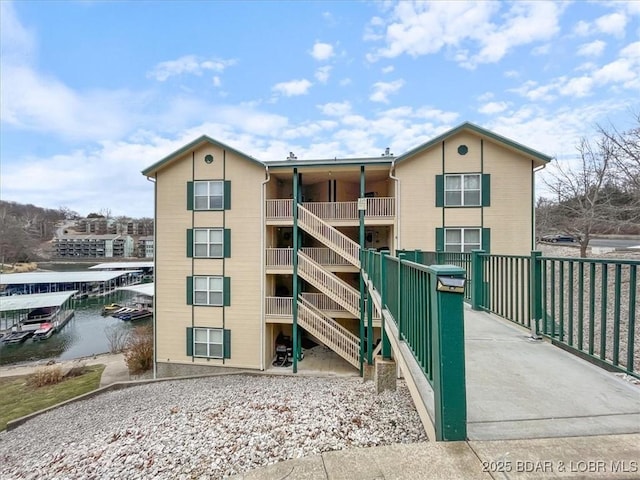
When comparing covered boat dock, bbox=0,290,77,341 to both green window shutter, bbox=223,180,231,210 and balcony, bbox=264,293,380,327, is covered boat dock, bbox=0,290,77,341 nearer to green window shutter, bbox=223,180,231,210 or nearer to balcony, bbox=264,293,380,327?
green window shutter, bbox=223,180,231,210

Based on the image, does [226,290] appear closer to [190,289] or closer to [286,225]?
[190,289]

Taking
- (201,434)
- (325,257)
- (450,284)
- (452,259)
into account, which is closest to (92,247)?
(325,257)

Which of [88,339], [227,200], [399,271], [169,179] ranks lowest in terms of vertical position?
[88,339]

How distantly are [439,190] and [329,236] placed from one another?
4.70 m

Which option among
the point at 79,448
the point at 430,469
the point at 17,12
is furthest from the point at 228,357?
the point at 17,12

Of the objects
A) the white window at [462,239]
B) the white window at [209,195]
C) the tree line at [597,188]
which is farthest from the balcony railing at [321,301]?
the tree line at [597,188]

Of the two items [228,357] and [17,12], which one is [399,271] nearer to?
[228,357]

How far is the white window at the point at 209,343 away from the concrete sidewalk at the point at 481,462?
11.5 m

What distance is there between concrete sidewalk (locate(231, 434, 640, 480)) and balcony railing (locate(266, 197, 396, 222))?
10169 mm

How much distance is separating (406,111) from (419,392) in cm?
1716

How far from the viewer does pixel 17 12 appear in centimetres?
1132

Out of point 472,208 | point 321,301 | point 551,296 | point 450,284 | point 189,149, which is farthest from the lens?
point 321,301

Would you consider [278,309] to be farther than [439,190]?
Yes

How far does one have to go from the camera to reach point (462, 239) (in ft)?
36.8
